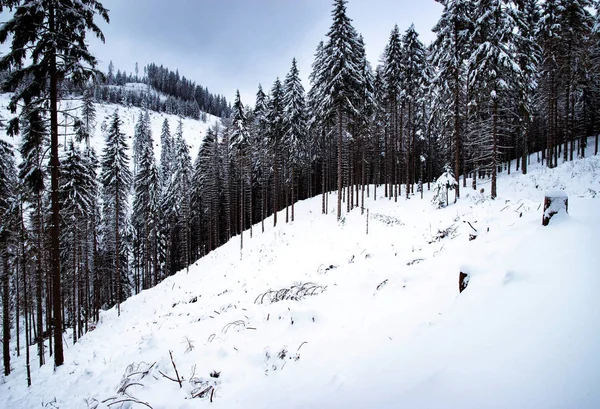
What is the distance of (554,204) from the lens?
545cm

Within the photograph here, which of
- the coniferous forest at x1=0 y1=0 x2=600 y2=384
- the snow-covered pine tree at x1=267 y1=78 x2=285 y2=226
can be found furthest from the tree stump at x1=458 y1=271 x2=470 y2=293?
the snow-covered pine tree at x1=267 y1=78 x2=285 y2=226

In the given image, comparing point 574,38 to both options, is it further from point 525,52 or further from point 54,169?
point 54,169

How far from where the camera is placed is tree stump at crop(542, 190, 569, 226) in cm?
535

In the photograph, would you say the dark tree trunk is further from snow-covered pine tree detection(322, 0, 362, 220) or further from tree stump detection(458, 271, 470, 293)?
snow-covered pine tree detection(322, 0, 362, 220)

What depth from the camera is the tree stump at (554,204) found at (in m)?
5.35

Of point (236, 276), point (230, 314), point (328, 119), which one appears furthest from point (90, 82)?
point (328, 119)

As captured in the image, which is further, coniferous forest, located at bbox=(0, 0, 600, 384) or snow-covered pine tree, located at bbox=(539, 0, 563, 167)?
snow-covered pine tree, located at bbox=(539, 0, 563, 167)

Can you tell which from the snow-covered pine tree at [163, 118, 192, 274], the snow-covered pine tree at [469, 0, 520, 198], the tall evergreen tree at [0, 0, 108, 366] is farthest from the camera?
the snow-covered pine tree at [163, 118, 192, 274]

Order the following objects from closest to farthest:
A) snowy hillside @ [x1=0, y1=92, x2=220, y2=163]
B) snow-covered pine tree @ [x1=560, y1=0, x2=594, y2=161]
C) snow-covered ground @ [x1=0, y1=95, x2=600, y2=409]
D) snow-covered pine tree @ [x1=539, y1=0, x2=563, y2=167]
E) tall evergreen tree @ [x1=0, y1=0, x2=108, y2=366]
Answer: snow-covered ground @ [x1=0, y1=95, x2=600, y2=409]
tall evergreen tree @ [x1=0, y1=0, x2=108, y2=366]
snow-covered pine tree @ [x1=560, y1=0, x2=594, y2=161]
snow-covered pine tree @ [x1=539, y1=0, x2=563, y2=167]
snowy hillside @ [x1=0, y1=92, x2=220, y2=163]

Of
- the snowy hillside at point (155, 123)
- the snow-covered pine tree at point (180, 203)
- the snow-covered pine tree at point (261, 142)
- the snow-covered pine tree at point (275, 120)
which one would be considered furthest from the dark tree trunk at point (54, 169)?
the snowy hillside at point (155, 123)

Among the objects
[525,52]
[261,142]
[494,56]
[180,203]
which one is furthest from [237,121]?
[525,52]

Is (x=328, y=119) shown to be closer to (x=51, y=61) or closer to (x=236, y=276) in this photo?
(x=236, y=276)

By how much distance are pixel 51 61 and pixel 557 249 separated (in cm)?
1485

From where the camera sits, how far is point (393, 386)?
3.23 metres
